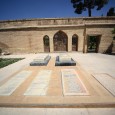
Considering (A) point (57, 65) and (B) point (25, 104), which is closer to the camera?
(B) point (25, 104)

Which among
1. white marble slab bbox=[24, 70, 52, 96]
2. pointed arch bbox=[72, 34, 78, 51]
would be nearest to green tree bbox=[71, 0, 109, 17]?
pointed arch bbox=[72, 34, 78, 51]

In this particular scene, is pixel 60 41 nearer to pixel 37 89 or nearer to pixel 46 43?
pixel 46 43

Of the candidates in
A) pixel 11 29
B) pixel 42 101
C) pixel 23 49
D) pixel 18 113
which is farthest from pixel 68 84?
pixel 11 29

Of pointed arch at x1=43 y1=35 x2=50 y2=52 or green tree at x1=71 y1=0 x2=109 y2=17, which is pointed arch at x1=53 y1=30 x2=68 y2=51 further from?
green tree at x1=71 y1=0 x2=109 y2=17

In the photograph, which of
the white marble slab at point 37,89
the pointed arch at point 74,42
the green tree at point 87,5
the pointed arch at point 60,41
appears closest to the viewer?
the white marble slab at point 37,89

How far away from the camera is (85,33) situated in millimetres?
15680

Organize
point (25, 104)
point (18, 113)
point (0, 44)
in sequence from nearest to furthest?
point (18, 113) < point (25, 104) < point (0, 44)

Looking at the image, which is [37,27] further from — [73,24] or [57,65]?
[57,65]

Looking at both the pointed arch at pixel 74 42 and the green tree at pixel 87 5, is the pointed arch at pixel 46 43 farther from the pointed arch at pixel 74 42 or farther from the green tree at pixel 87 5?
the green tree at pixel 87 5

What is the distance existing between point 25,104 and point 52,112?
0.91 meters

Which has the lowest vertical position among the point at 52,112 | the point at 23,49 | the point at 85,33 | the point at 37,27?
the point at 52,112

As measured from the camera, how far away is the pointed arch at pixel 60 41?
16.5 m

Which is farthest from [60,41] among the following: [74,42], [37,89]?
[37,89]

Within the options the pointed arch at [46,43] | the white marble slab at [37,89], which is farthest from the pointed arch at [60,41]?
the white marble slab at [37,89]
